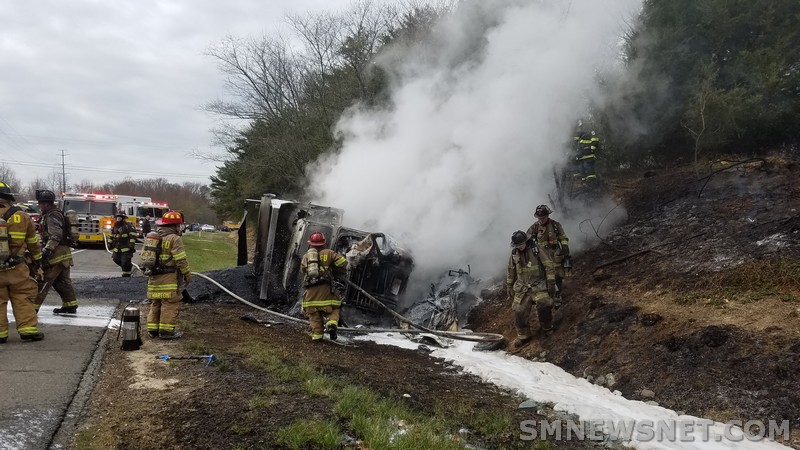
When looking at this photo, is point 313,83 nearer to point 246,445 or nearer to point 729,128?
point 729,128

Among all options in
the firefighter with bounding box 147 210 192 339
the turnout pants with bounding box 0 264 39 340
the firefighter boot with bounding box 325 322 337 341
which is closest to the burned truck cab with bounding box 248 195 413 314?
the firefighter boot with bounding box 325 322 337 341

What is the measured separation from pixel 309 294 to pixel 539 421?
361cm

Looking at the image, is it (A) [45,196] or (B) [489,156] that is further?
(B) [489,156]

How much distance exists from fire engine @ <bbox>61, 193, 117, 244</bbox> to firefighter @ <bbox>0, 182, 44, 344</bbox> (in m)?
16.2

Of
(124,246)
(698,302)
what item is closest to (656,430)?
(698,302)

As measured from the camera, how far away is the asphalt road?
332cm

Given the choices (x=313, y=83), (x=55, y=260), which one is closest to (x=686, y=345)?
(x=55, y=260)

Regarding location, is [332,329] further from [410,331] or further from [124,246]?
[124,246]

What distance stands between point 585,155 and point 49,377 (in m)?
9.23

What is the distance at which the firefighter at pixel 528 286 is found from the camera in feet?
22.8

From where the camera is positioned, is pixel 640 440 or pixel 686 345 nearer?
pixel 640 440

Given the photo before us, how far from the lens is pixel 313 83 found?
23.3 metres

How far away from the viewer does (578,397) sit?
498 cm

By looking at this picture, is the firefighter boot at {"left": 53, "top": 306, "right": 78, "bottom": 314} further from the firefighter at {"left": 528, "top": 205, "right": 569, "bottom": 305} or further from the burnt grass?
the firefighter at {"left": 528, "top": 205, "right": 569, "bottom": 305}
